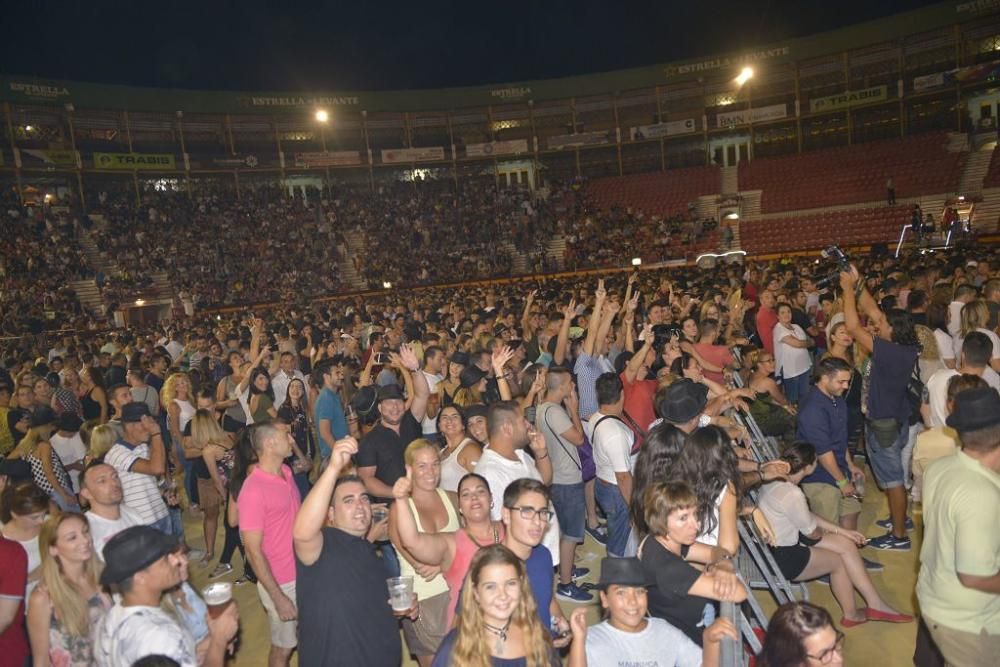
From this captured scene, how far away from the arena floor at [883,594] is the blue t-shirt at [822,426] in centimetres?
98

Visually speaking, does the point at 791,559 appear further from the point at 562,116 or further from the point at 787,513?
the point at 562,116

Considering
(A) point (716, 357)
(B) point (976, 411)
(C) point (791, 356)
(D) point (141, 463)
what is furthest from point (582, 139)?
(B) point (976, 411)

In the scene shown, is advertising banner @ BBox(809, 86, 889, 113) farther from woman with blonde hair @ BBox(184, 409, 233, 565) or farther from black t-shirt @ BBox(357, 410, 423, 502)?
black t-shirt @ BBox(357, 410, 423, 502)

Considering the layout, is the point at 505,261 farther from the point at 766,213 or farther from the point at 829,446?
the point at 829,446

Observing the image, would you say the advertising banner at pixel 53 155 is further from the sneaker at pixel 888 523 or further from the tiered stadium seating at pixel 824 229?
the sneaker at pixel 888 523

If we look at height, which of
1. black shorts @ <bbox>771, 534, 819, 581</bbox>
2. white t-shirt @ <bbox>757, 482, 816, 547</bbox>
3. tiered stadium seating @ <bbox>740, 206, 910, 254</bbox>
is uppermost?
→ tiered stadium seating @ <bbox>740, 206, 910, 254</bbox>

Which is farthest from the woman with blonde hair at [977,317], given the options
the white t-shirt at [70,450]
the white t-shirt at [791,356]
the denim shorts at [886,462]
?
the white t-shirt at [70,450]

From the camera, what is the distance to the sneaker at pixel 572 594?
5.67m

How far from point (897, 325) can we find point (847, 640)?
2647mm

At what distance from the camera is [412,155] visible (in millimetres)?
37375

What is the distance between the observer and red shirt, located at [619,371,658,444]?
6.26 meters

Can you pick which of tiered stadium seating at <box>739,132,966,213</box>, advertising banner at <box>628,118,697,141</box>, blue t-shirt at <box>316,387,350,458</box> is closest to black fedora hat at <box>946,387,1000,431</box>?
blue t-shirt at <box>316,387,350,458</box>

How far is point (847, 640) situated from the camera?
15.5 feet

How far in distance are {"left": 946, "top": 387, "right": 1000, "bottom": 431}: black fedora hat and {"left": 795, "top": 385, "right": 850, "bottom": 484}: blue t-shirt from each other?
6.98 feet
